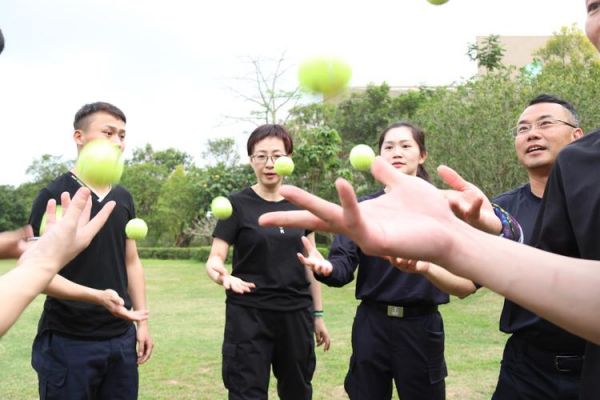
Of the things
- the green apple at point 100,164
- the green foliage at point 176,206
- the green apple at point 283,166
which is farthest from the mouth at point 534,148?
the green foliage at point 176,206

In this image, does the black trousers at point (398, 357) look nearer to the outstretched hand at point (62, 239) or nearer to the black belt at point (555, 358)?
the black belt at point (555, 358)

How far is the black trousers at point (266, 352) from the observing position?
4098mm

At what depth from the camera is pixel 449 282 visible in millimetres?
2699

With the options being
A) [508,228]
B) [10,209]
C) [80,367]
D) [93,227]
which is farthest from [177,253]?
[508,228]

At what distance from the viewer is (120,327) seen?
12.3 ft

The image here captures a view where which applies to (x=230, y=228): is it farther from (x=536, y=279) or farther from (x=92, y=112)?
(x=536, y=279)

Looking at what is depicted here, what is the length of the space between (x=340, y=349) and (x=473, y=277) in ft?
23.1

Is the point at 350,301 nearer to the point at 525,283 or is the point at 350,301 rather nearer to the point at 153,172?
the point at 525,283

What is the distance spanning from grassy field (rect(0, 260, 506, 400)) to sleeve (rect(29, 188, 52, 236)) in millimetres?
3389

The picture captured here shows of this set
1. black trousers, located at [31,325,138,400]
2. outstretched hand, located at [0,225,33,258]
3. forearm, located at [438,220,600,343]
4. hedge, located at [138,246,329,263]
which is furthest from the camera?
hedge, located at [138,246,329,263]

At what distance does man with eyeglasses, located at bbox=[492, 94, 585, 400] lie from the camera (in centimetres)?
275

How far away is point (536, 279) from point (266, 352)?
9.93 feet

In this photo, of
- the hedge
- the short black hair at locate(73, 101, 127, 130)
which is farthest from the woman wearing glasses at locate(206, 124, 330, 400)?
the hedge

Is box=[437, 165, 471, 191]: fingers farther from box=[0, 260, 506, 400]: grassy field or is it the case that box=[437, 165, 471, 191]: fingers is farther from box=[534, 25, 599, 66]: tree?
box=[534, 25, 599, 66]: tree
